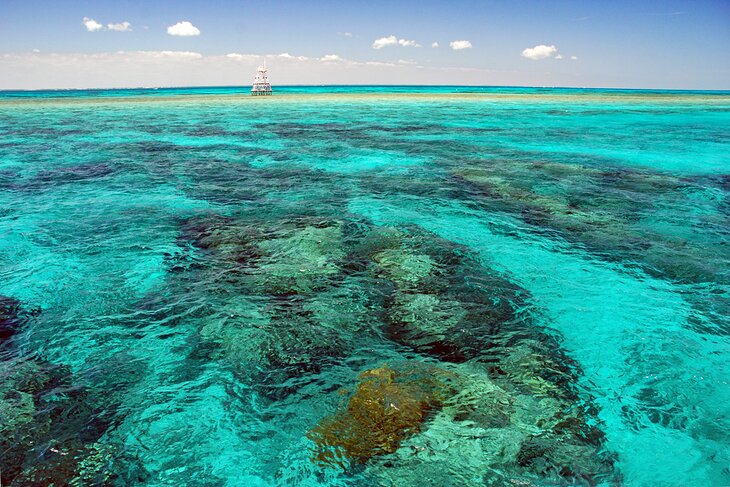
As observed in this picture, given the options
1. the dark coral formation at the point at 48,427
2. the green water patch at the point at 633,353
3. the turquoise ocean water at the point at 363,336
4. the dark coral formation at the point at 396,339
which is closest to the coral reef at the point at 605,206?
the turquoise ocean water at the point at 363,336

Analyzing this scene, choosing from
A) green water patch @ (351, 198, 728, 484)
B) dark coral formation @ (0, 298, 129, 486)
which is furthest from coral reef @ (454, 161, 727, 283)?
dark coral formation @ (0, 298, 129, 486)

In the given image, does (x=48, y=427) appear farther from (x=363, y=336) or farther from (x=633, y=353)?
(x=633, y=353)

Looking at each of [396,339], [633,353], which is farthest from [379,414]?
[633,353]

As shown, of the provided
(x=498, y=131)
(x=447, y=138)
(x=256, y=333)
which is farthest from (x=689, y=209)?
(x=498, y=131)

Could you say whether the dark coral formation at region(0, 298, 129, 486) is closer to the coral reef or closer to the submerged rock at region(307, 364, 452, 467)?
the submerged rock at region(307, 364, 452, 467)

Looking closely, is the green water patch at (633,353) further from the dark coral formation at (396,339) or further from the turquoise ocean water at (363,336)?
the dark coral formation at (396,339)

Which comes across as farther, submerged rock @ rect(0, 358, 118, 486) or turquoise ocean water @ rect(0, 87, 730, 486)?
turquoise ocean water @ rect(0, 87, 730, 486)

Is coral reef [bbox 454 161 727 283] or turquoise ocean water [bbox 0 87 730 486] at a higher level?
coral reef [bbox 454 161 727 283]

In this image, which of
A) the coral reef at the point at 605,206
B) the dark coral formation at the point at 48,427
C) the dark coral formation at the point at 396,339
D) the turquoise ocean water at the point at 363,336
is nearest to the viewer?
the dark coral formation at the point at 48,427

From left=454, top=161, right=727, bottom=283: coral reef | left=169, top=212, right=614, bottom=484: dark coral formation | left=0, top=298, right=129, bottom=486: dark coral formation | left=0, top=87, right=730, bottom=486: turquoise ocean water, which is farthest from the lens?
left=454, top=161, right=727, bottom=283: coral reef

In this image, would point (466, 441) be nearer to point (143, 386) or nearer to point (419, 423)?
point (419, 423)
